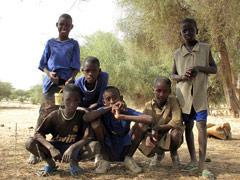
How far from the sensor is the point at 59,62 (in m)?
3.45

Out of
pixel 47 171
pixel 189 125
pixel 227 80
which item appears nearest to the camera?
pixel 47 171

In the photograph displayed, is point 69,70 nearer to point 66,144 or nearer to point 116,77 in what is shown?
point 66,144

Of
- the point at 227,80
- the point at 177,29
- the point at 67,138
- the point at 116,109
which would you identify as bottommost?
the point at 67,138

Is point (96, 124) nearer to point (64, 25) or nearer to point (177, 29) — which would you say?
point (64, 25)

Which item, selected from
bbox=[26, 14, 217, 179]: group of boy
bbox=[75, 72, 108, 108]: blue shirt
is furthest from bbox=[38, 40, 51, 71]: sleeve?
bbox=[75, 72, 108, 108]: blue shirt

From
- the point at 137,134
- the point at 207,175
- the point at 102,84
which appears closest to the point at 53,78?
the point at 102,84

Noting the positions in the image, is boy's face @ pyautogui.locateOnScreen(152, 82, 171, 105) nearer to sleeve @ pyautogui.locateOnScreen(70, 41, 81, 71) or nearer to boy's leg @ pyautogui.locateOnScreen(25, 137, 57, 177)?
sleeve @ pyautogui.locateOnScreen(70, 41, 81, 71)

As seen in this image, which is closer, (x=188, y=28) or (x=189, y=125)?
(x=188, y=28)

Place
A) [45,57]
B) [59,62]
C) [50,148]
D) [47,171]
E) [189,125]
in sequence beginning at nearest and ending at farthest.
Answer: [50,148] → [47,171] → [189,125] → [59,62] → [45,57]

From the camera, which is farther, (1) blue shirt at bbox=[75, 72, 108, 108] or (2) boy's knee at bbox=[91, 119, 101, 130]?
(1) blue shirt at bbox=[75, 72, 108, 108]

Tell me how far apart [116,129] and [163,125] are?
1.96ft

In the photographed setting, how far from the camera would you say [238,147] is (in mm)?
4617

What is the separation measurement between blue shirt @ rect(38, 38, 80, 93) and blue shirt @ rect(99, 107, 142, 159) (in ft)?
3.02

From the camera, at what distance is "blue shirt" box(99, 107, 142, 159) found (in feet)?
10.0
